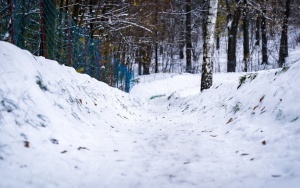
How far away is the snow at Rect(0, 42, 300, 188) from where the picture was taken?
99.8 inches

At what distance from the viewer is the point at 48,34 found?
6.79 meters

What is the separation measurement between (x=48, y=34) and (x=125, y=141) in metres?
3.96

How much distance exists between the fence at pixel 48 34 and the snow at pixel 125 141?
127 centimetres

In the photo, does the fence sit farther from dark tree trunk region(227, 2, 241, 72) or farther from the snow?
dark tree trunk region(227, 2, 241, 72)

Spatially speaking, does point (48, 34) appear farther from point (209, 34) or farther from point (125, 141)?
point (209, 34)

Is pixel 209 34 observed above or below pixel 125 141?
above

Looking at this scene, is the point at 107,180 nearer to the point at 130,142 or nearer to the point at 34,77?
the point at 130,142

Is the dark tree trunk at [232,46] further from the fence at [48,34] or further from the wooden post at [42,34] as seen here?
the wooden post at [42,34]

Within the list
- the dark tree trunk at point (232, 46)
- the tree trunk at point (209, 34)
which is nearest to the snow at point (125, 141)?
the tree trunk at point (209, 34)

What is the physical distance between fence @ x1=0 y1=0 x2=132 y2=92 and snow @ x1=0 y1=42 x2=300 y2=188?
1272mm

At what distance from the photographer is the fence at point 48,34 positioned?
5.46 m

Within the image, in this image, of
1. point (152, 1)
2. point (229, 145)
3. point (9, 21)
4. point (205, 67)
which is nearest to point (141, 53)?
point (152, 1)

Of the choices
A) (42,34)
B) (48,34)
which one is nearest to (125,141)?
(42,34)

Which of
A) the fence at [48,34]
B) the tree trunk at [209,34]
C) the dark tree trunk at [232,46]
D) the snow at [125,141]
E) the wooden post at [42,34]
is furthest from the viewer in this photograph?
the dark tree trunk at [232,46]
